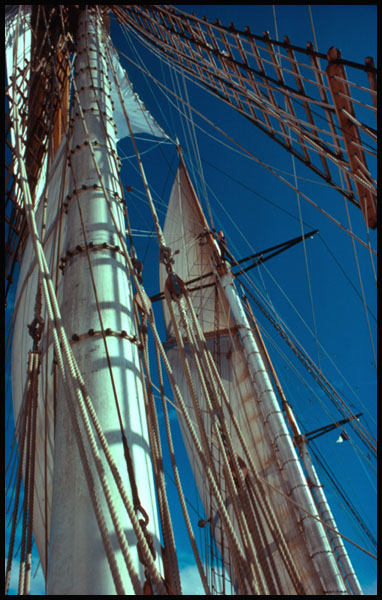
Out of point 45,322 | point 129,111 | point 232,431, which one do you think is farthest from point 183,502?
point 232,431

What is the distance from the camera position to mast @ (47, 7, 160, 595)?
1.53 meters

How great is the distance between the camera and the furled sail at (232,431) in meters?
2.75

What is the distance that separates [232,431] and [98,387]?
32.0 feet

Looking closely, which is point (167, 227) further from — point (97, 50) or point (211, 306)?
point (97, 50)

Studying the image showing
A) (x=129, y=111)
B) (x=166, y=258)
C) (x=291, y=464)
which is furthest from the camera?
(x=129, y=111)

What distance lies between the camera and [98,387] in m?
1.98

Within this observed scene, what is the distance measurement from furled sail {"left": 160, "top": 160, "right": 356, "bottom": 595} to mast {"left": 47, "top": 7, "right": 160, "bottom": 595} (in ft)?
1.44

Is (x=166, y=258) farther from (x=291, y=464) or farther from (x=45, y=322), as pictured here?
(x=291, y=464)

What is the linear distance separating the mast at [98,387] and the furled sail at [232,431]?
1.44 ft

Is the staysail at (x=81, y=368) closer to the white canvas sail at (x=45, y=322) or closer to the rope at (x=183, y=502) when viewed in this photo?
the white canvas sail at (x=45, y=322)

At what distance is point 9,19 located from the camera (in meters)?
7.87

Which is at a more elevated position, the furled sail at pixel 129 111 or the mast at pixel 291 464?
the furled sail at pixel 129 111

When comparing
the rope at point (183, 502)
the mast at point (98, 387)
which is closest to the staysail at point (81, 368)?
the mast at point (98, 387)

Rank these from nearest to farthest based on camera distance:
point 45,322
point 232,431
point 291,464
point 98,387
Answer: point 98,387 → point 45,322 → point 291,464 → point 232,431
